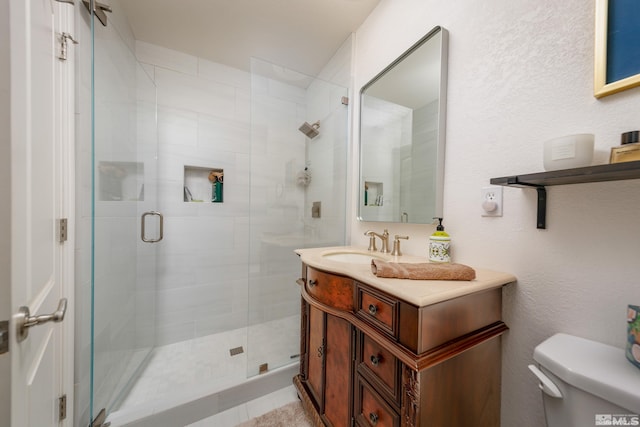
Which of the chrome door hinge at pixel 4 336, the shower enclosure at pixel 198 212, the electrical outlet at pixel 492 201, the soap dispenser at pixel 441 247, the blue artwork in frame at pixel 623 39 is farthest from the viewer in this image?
the shower enclosure at pixel 198 212

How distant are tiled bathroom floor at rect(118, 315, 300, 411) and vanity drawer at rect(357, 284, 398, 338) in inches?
41.7

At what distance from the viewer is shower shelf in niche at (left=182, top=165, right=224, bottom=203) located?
1988mm

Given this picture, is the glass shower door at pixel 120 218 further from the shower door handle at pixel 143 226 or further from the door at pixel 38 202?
the door at pixel 38 202

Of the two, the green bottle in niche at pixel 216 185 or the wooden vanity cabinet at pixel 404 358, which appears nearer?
the wooden vanity cabinet at pixel 404 358

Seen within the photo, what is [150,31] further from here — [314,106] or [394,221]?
[394,221]

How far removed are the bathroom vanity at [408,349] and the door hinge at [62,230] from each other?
1.05 meters

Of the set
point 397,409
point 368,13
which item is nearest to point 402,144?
point 368,13

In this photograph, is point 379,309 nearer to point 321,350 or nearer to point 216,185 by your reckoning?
point 321,350

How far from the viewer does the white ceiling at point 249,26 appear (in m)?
1.46

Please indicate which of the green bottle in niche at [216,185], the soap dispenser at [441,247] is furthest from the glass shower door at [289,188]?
the soap dispenser at [441,247]

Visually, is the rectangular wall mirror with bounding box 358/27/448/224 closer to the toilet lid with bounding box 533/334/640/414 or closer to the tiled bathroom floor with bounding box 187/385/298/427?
the toilet lid with bounding box 533/334/640/414

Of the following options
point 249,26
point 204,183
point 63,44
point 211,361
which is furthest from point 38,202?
point 249,26

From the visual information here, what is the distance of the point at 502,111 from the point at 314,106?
4.45ft

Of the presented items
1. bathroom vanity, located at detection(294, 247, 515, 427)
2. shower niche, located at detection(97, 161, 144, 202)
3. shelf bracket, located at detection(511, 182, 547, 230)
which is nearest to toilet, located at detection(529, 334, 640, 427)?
bathroom vanity, located at detection(294, 247, 515, 427)
